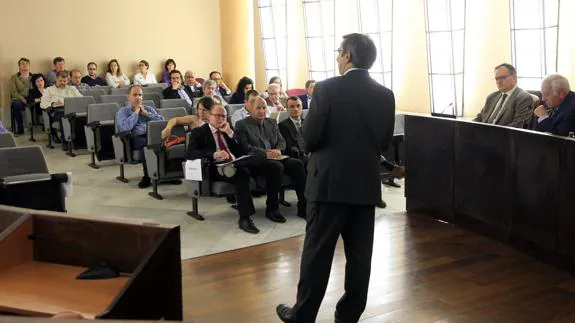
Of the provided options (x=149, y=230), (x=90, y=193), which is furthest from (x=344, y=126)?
(x=90, y=193)

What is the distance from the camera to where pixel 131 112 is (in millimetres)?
7469

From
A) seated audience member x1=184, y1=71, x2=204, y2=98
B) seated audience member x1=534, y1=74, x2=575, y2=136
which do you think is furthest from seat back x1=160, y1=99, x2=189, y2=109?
seated audience member x1=534, y1=74, x2=575, y2=136

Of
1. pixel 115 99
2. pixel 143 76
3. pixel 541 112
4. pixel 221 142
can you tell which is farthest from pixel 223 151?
pixel 143 76

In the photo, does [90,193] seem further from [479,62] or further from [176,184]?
[479,62]

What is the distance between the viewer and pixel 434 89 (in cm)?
1118

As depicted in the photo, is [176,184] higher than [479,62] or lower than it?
lower

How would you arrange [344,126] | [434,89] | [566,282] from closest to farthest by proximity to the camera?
1. [344,126]
2. [566,282]
3. [434,89]

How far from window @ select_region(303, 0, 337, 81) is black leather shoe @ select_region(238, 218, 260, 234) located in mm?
8367

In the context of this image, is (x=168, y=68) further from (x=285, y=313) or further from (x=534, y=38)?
(x=285, y=313)

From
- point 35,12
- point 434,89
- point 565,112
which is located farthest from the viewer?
point 35,12

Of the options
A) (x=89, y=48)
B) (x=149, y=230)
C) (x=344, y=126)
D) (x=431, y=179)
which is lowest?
(x=431, y=179)

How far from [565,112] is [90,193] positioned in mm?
4841

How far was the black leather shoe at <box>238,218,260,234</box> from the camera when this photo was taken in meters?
5.46

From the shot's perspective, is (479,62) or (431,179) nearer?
(431,179)
